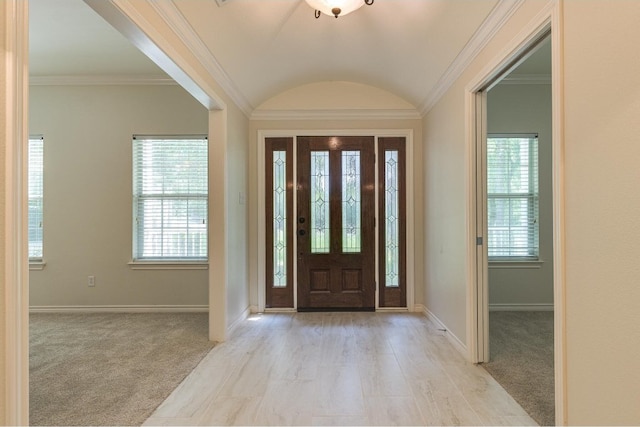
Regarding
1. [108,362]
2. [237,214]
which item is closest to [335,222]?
[237,214]

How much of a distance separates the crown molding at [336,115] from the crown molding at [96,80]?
4.23 ft

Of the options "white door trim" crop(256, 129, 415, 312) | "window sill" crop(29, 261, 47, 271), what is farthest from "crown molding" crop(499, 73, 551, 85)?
"window sill" crop(29, 261, 47, 271)

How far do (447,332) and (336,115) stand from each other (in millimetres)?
2846

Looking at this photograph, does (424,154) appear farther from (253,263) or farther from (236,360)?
(236,360)

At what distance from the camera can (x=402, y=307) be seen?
462 centimetres

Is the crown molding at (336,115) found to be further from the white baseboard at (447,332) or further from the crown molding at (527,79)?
the white baseboard at (447,332)

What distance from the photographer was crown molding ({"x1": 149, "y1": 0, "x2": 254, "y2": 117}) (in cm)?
231

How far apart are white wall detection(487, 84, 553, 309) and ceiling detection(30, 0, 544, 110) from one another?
1.13m

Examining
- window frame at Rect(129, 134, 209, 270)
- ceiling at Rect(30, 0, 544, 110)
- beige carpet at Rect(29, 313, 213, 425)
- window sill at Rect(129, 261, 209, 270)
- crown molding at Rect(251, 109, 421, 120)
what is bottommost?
beige carpet at Rect(29, 313, 213, 425)

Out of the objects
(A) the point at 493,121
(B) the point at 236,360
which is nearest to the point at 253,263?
(B) the point at 236,360

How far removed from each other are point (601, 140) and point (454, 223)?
186cm

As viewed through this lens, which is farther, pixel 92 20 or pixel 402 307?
pixel 402 307

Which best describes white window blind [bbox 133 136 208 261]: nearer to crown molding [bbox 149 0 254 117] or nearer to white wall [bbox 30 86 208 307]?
white wall [bbox 30 86 208 307]

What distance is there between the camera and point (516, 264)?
178 inches
